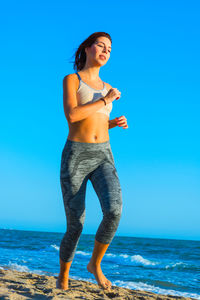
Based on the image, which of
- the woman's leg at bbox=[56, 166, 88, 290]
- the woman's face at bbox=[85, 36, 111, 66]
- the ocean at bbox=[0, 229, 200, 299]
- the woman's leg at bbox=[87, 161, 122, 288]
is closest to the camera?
the woman's leg at bbox=[87, 161, 122, 288]

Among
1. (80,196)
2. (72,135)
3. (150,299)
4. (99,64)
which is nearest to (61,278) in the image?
(80,196)

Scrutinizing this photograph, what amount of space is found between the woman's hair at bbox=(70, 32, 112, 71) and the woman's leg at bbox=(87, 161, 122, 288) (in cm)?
124

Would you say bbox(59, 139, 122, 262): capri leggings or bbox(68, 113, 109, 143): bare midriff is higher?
bbox(68, 113, 109, 143): bare midriff

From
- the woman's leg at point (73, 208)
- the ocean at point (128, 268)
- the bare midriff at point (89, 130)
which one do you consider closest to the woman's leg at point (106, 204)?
the woman's leg at point (73, 208)

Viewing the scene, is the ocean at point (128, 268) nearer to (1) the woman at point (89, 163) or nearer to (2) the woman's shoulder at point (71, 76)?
(1) the woman at point (89, 163)

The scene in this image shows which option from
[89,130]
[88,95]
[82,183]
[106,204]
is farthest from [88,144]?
[106,204]

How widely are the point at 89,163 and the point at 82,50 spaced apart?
1.34m

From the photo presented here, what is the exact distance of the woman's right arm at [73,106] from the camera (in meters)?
3.20

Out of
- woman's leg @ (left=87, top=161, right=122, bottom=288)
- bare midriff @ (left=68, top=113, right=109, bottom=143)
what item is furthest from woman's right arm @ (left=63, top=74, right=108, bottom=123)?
woman's leg @ (left=87, top=161, right=122, bottom=288)

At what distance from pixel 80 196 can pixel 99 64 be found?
4.67 feet

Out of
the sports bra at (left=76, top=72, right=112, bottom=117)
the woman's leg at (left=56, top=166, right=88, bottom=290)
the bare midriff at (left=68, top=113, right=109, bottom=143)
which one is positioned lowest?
the woman's leg at (left=56, top=166, right=88, bottom=290)

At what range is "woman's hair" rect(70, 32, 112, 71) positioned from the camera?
3.63 m

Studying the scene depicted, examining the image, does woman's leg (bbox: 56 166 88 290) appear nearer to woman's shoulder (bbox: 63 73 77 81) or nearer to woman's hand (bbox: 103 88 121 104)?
woman's hand (bbox: 103 88 121 104)

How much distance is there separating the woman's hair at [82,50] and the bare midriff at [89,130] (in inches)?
30.0
